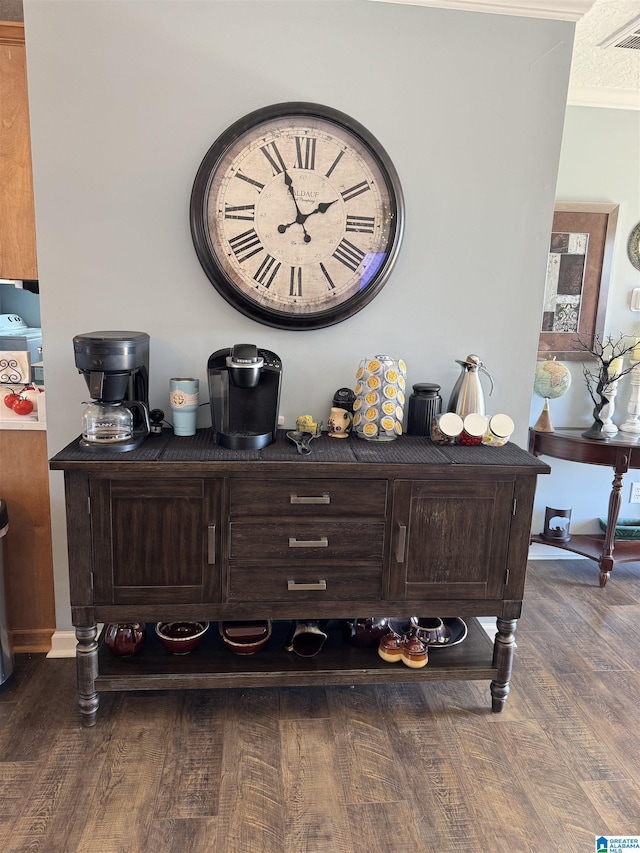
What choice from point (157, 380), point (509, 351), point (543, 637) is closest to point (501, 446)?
point (509, 351)

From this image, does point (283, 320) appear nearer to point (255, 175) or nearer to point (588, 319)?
point (255, 175)

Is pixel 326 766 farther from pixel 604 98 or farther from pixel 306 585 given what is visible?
pixel 604 98

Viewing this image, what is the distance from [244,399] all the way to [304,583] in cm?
65

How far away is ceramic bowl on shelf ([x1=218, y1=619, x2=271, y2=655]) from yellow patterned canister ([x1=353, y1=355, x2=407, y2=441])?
2.54 feet

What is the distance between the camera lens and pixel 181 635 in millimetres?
2160

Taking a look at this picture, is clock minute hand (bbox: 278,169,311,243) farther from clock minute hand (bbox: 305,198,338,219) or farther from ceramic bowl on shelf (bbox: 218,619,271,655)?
ceramic bowl on shelf (bbox: 218,619,271,655)

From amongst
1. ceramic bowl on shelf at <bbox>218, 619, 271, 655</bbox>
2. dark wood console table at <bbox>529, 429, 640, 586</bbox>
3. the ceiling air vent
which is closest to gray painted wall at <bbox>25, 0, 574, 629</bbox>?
the ceiling air vent

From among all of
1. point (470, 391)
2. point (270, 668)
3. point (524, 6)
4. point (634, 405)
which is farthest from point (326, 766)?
point (524, 6)

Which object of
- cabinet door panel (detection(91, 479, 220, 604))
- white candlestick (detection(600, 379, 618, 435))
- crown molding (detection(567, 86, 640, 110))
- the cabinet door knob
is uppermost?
crown molding (detection(567, 86, 640, 110))

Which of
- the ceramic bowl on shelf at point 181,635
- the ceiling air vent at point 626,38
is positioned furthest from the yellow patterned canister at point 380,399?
the ceiling air vent at point 626,38

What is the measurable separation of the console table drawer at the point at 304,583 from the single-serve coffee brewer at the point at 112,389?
1.81 ft

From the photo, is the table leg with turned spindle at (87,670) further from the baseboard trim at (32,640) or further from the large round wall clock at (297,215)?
the large round wall clock at (297,215)

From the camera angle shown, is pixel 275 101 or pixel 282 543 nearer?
pixel 282 543

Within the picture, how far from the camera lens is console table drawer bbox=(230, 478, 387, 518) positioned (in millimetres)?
1957
